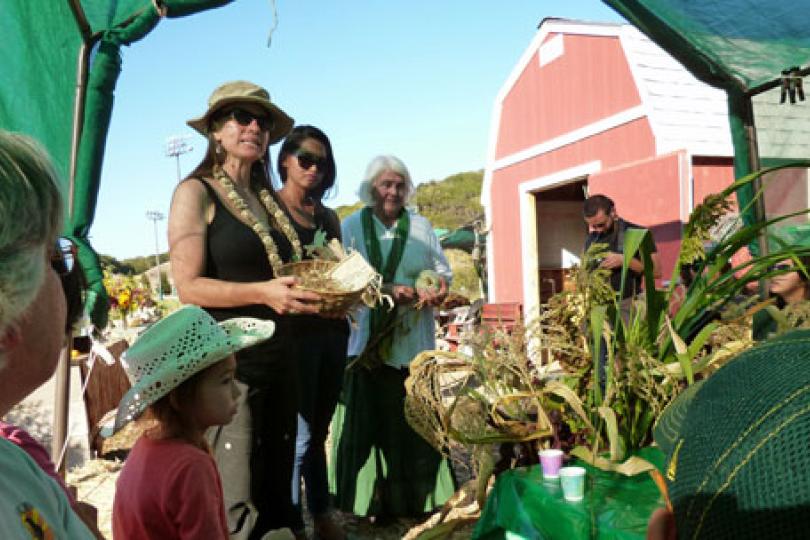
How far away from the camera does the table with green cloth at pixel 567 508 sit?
1445 millimetres

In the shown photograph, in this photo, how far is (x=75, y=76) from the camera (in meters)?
2.58

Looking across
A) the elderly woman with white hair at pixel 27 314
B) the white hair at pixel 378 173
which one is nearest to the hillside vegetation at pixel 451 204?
the white hair at pixel 378 173

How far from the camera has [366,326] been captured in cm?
342

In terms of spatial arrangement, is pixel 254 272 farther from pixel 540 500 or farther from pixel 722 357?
pixel 722 357

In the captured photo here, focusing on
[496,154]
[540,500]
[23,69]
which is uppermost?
[496,154]

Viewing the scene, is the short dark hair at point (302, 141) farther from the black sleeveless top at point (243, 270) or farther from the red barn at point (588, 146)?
Answer: the red barn at point (588, 146)

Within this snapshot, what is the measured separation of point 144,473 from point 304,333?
1288 millimetres

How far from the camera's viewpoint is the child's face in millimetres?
1770

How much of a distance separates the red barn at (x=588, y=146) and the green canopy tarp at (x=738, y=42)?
244 cm

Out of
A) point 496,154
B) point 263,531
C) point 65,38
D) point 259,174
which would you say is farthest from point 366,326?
point 496,154

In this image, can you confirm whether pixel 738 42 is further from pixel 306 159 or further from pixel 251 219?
pixel 251 219

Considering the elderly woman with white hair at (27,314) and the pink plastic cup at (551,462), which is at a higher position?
the elderly woman with white hair at (27,314)

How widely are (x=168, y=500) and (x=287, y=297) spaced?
2.59 feet

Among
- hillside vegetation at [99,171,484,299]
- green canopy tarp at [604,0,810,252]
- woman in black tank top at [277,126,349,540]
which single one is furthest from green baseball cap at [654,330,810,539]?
hillside vegetation at [99,171,484,299]
